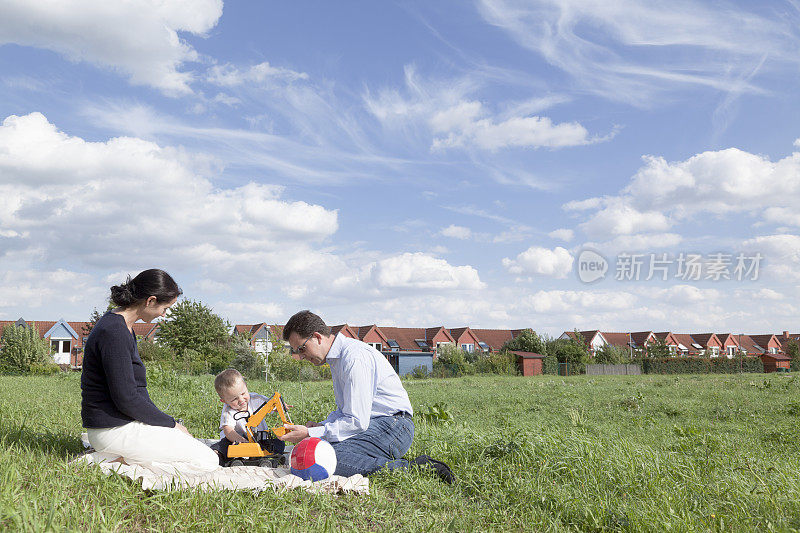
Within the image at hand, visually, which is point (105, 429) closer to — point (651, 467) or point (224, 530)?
point (224, 530)

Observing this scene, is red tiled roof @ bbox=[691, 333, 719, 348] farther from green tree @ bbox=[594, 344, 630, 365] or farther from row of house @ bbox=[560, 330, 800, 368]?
green tree @ bbox=[594, 344, 630, 365]

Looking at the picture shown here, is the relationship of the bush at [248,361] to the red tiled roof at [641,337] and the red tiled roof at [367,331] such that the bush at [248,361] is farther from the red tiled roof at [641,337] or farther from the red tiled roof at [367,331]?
the red tiled roof at [641,337]

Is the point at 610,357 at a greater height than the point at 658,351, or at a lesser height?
lesser

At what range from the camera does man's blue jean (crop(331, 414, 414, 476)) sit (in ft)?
15.7

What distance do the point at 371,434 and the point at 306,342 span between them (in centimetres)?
95

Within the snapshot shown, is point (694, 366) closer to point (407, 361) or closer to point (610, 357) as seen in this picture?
point (610, 357)

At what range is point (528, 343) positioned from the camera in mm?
57031

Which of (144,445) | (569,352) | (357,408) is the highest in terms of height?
(357,408)

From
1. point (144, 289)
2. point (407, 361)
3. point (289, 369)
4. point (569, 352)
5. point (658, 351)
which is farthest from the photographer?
point (658, 351)

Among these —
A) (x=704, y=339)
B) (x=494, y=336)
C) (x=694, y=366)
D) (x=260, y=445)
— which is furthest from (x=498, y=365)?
(x=704, y=339)

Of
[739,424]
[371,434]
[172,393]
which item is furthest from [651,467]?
[172,393]

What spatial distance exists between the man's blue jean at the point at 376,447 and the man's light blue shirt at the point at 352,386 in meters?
0.08

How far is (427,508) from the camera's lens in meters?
4.44

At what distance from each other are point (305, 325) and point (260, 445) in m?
1.27
